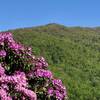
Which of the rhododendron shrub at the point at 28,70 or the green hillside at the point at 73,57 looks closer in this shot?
the rhododendron shrub at the point at 28,70

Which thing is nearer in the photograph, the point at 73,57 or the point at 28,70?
the point at 28,70

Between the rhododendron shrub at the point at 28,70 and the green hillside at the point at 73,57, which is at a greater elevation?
the rhododendron shrub at the point at 28,70

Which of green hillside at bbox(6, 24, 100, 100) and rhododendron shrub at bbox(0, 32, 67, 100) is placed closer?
rhododendron shrub at bbox(0, 32, 67, 100)

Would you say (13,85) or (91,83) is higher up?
(13,85)

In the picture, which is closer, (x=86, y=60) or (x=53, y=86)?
(x=53, y=86)

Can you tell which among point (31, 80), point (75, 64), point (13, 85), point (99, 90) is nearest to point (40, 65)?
point (31, 80)

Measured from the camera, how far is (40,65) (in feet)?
50.6

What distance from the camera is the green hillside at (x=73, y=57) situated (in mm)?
42991

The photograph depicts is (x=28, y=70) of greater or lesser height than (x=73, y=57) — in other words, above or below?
above

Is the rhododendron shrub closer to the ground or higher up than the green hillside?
higher up

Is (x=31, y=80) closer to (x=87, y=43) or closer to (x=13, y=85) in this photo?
(x=13, y=85)

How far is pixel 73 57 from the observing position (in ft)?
195

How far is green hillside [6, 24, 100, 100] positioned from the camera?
43.0m

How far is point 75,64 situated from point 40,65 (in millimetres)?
41149
